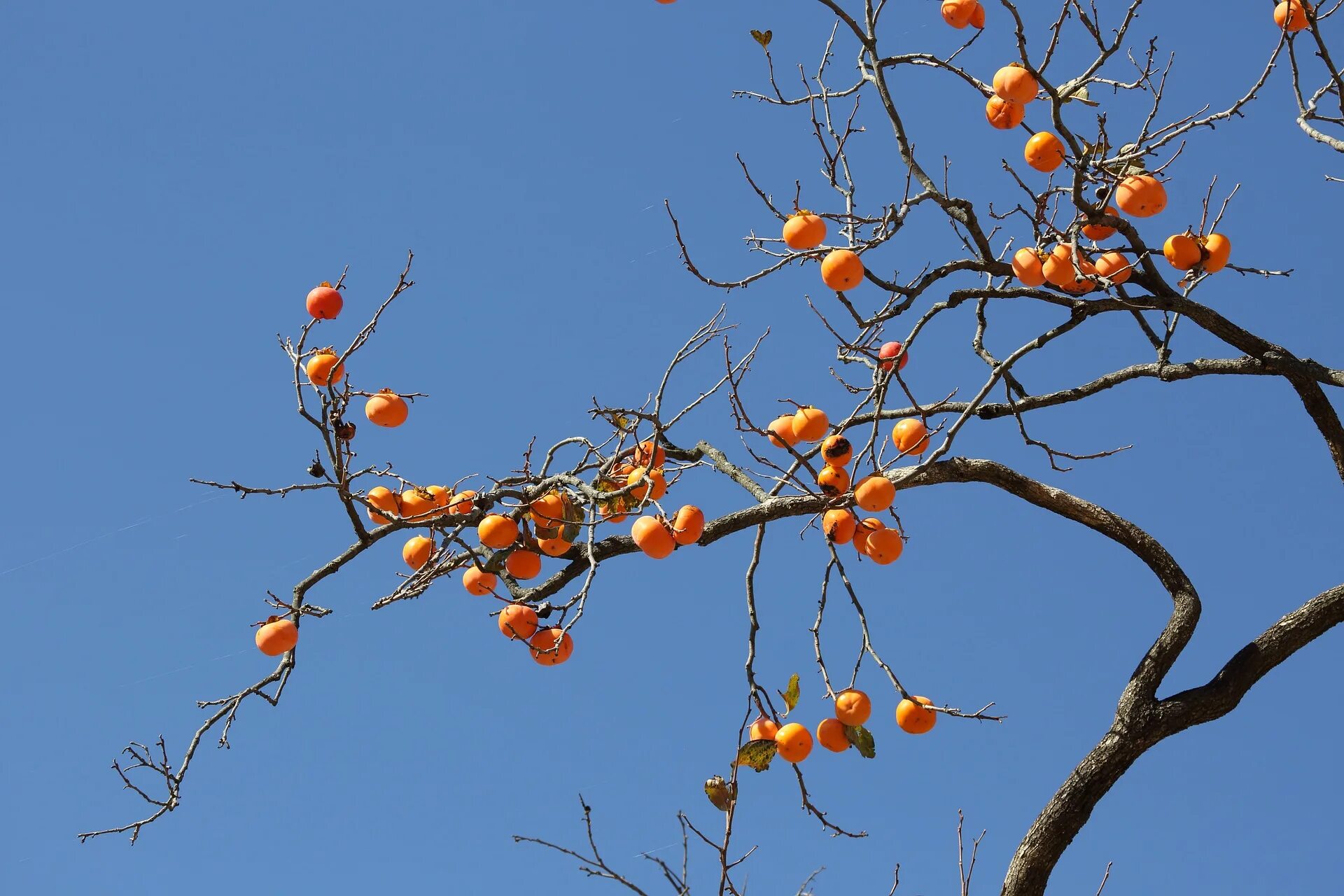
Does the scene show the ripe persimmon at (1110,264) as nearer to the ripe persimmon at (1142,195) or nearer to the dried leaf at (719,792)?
the ripe persimmon at (1142,195)

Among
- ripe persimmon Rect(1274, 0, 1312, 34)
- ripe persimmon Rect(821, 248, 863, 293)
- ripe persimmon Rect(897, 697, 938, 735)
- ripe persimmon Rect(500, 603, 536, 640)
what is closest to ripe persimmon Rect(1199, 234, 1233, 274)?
ripe persimmon Rect(1274, 0, 1312, 34)

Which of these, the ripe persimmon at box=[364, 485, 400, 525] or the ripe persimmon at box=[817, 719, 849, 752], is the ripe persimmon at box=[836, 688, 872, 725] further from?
the ripe persimmon at box=[364, 485, 400, 525]

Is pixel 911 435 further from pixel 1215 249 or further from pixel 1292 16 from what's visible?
pixel 1292 16

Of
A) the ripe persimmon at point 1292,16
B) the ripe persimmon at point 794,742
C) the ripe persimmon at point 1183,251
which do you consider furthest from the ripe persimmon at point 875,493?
the ripe persimmon at point 1292,16

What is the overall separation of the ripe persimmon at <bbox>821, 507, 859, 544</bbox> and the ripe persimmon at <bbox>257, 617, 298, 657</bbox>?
5.18 feet

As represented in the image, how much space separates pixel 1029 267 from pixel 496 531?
1.81 metres

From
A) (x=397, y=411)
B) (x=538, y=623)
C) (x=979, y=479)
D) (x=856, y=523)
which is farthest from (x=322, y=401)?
(x=979, y=479)

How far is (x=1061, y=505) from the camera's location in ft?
13.8

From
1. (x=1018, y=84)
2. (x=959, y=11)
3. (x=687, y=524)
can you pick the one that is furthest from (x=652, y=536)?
(x=959, y=11)

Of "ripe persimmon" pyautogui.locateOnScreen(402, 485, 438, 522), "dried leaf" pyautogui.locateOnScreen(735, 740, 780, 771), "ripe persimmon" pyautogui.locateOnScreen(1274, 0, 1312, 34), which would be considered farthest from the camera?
"ripe persimmon" pyautogui.locateOnScreen(1274, 0, 1312, 34)

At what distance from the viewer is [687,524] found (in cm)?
347

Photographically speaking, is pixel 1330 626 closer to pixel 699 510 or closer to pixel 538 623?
pixel 699 510

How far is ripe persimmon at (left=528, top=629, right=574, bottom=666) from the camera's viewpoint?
3.48 meters

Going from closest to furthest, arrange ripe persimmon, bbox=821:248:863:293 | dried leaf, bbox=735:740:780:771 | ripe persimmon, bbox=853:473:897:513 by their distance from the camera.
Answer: ripe persimmon, bbox=853:473:897:513 < ripe persimmon, bbox=821:248:863:293 < dried leaf, bbox=735:740:780:771
